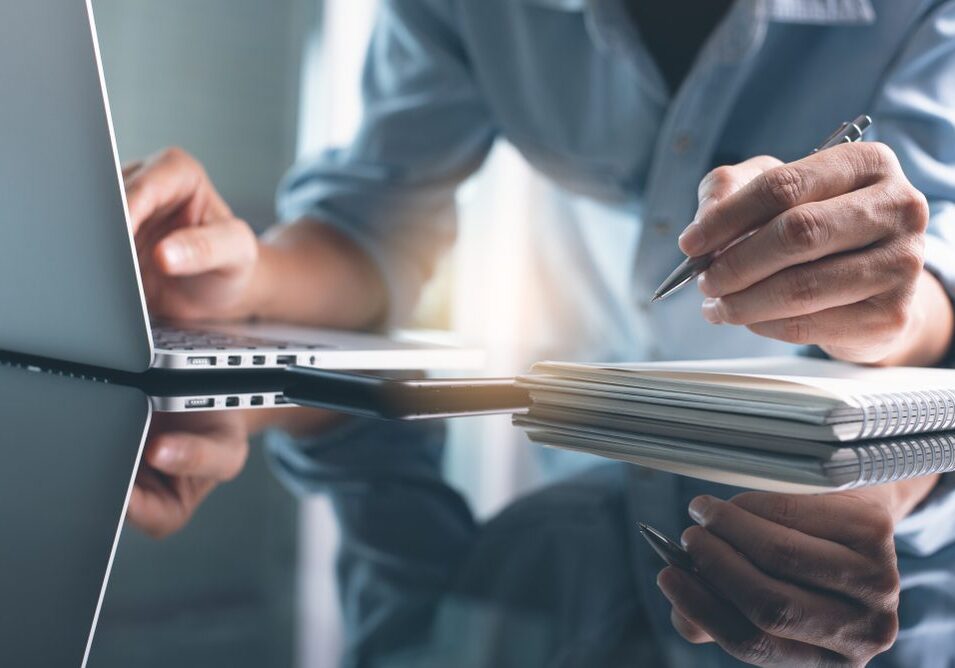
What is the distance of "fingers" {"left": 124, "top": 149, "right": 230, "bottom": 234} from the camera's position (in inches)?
32.4

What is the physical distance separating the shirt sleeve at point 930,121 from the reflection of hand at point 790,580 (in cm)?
50

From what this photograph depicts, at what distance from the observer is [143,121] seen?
328 cm

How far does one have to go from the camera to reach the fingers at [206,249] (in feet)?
2.59

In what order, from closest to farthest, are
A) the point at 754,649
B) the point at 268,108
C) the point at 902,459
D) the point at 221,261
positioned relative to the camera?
the point at 754,649, the point at 902,459, the point at 221,261, the point at 268,108

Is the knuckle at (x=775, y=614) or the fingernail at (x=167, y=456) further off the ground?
the fingernail at (x=167, y=456)

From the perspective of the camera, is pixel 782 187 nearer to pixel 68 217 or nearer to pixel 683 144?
pixel 68 217

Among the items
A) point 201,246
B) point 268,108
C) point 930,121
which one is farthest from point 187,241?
point 268,108

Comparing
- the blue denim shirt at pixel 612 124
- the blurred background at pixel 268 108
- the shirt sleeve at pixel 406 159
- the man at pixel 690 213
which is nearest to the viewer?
the man at pixel 690 213

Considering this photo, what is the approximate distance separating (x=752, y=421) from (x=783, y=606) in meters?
0.18

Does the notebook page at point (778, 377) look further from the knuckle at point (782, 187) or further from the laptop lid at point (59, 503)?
the laptop lid at point (59, 503)

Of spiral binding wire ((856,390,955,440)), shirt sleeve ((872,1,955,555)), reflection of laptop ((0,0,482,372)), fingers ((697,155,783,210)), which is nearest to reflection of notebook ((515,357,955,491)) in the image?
spiral binding wire ((856,390,955,440))

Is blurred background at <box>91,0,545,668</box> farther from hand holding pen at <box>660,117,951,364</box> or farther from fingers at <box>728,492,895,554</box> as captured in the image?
fingers at <box>728,492,895,554</box>

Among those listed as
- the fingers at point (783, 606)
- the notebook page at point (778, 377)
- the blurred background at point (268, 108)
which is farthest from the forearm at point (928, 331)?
the blurred background at point (268, 108)

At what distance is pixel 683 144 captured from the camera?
42.6 inches
